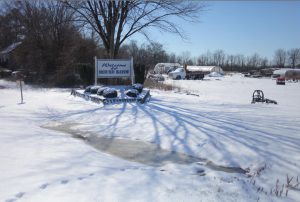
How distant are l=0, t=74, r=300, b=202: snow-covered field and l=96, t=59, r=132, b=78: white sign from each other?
564 cm

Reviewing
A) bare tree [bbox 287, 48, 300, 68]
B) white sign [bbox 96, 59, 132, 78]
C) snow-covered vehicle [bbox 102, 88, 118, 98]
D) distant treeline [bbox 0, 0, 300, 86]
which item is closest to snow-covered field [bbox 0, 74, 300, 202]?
snow-covered vehicle [bbox 102, 88, 118, 98]

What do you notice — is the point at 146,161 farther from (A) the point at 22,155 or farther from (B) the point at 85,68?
(B) the point at 85,68

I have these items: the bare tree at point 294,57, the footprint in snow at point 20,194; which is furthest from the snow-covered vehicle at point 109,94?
the bare tree at point 294,57

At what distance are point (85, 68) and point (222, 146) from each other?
1575 cm

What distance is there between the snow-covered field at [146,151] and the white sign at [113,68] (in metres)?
5.64

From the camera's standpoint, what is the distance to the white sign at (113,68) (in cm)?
1526

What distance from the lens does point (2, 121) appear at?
8227 millimetres

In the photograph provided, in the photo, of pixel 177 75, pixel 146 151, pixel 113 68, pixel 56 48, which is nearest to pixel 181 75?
pixel 177 75

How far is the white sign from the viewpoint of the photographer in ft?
50.1

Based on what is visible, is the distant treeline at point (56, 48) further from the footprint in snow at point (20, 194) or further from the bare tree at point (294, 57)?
the bare tree at point (294, 57)

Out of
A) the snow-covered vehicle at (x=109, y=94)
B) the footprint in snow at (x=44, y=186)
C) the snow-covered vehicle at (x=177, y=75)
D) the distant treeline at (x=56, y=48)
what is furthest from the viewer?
the snow-covered vehicle at (x=177, y=75)

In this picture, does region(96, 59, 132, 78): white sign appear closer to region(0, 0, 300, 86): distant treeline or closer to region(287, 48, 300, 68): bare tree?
region(0, 0, 300, 86): distant treeline

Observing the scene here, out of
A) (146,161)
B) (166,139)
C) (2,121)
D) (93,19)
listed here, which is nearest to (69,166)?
(146,161)

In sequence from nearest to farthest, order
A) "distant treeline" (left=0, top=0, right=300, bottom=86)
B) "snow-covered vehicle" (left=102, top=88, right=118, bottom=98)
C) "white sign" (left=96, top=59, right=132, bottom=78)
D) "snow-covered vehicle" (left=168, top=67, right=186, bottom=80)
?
"snow-covered vehicle" (left=102, top=88, right=118, bottom=98) < "white sign" (left=96, top=59, right=132, bottom=78) < "distant treeline" (left=0, top=0, right=300, bottom=86) < "snow-covered vehicle" (left=168, top=67, right=186, bottom=80)
